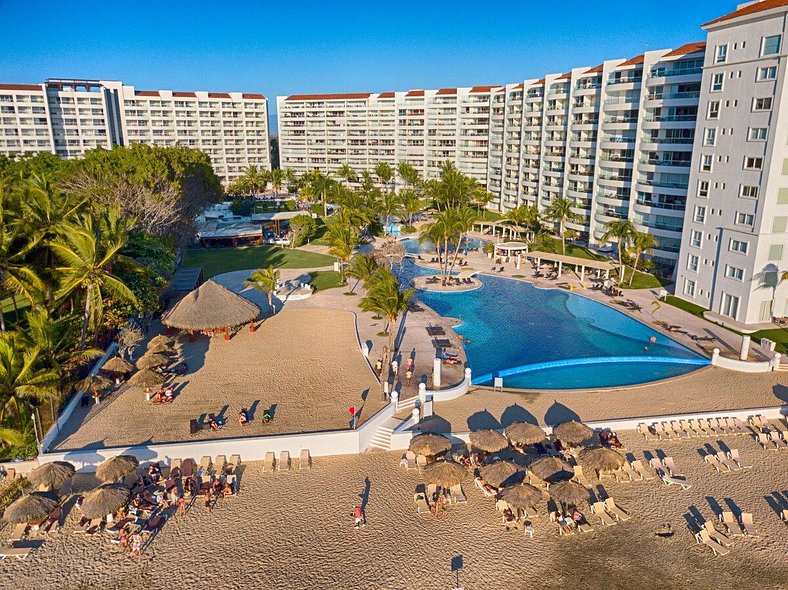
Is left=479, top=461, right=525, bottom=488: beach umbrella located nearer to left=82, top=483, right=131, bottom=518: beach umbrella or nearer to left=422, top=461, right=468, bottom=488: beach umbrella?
left=422, top=461, right=468, bottom=488: beach umbrella

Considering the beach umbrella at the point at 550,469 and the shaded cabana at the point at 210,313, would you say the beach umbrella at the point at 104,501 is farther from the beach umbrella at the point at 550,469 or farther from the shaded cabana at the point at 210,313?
the shaded cabana at the point at 210,313

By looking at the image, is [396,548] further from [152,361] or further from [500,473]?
[152,361]

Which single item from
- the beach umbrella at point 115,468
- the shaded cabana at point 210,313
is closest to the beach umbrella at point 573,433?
the beach umbrella at point 115,468

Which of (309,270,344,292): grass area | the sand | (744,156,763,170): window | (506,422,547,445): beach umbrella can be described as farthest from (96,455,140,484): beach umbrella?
(744,156,763,170): window

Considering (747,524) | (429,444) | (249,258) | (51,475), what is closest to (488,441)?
(429,444)

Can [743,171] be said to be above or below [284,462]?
above

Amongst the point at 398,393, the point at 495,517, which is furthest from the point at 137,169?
the point at 495,517

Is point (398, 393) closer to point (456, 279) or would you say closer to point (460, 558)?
point (460, 558)
